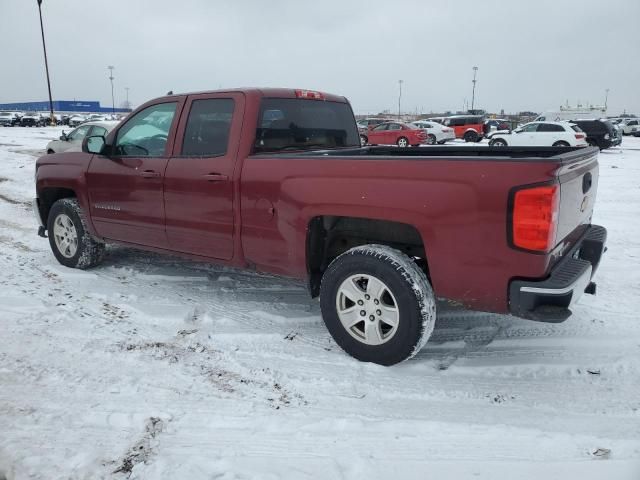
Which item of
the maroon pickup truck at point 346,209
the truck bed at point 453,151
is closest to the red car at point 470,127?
the truck bed at point 453,151

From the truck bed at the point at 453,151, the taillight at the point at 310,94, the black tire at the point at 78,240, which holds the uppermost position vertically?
the taillight at the point at 310,94

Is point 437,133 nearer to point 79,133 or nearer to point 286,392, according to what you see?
point 79,133

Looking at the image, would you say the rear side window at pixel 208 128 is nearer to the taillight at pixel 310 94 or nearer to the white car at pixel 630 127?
the taillight at pixel 310 94

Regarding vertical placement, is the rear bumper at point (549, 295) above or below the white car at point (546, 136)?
below

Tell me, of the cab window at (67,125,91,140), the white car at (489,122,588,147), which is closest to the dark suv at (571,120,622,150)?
the white car at (489,122,588,147)

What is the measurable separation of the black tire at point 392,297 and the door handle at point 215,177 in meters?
1.14

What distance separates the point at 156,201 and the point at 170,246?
0.41 meters

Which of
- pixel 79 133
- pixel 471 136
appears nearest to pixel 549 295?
pixel 79 133

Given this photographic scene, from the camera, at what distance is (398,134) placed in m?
24.5

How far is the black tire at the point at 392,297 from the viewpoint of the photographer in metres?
3.03

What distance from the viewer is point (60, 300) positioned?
14.6 feet

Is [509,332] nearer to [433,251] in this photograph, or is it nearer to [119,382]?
[433,251]

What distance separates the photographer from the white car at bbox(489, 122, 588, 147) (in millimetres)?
19547

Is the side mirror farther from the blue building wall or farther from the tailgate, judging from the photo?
the blue building wall
